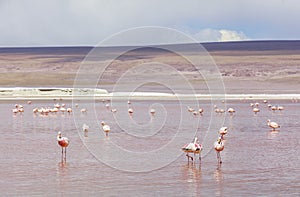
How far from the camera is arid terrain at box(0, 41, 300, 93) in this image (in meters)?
62.5

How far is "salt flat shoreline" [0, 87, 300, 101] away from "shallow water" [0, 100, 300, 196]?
20804 mm

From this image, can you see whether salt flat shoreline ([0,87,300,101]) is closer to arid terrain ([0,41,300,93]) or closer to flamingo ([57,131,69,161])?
arid terrain ([0,41,300,93])

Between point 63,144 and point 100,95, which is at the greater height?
point 100,95

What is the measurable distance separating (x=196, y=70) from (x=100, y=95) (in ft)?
109

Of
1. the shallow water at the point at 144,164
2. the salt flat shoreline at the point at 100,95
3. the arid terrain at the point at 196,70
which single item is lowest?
the shallow water at the point at 144,164

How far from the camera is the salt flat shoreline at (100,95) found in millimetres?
44188

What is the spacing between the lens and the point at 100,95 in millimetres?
46594

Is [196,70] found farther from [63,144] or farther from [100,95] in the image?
[63,144]

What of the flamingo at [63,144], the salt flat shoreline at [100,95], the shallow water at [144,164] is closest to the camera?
the shallow water at [144,164]

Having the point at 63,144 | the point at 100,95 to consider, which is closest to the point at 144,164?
the point at 63,144

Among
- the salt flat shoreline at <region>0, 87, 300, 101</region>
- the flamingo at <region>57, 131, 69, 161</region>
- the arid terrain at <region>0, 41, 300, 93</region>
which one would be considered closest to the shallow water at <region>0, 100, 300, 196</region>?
the flamingo at <region>57, 131, 69, 161</region>

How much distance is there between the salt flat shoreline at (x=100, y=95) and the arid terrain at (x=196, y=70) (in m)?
6.96

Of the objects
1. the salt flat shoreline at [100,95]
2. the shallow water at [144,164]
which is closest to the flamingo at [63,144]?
the shallow water at [144,164]

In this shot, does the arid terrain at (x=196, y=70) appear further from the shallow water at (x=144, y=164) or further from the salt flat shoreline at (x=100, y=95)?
the shallow water at (x=144, y=164)
